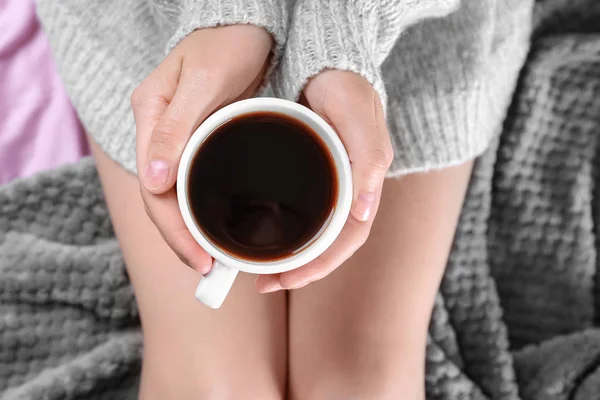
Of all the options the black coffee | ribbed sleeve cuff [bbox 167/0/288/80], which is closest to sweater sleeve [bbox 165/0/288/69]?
ribbed sleeve cuff [bbox 167/0/288/80]

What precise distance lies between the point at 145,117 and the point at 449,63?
395mm

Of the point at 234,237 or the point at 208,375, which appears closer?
the point at 234,237

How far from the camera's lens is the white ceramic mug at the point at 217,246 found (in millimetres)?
487

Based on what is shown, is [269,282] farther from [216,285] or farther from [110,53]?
[110,53]

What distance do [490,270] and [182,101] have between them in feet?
1.94

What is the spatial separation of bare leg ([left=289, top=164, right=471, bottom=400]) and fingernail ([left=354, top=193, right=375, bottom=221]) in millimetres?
236

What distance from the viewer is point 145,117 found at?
1.75 feet

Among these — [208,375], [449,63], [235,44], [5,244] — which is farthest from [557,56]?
[5,244]

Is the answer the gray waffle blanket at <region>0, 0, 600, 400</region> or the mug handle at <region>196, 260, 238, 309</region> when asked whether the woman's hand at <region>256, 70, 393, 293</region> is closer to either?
the mug handle at <region>196, 260, 238, 309</region>

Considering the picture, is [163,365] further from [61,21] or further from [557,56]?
[557,56]

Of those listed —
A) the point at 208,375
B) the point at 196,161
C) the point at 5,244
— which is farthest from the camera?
the point at 5,244

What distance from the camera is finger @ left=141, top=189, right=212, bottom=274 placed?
50 cm

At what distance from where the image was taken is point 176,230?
51 cm

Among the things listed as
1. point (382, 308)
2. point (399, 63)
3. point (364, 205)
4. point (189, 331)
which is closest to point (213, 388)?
point (189, 331)
